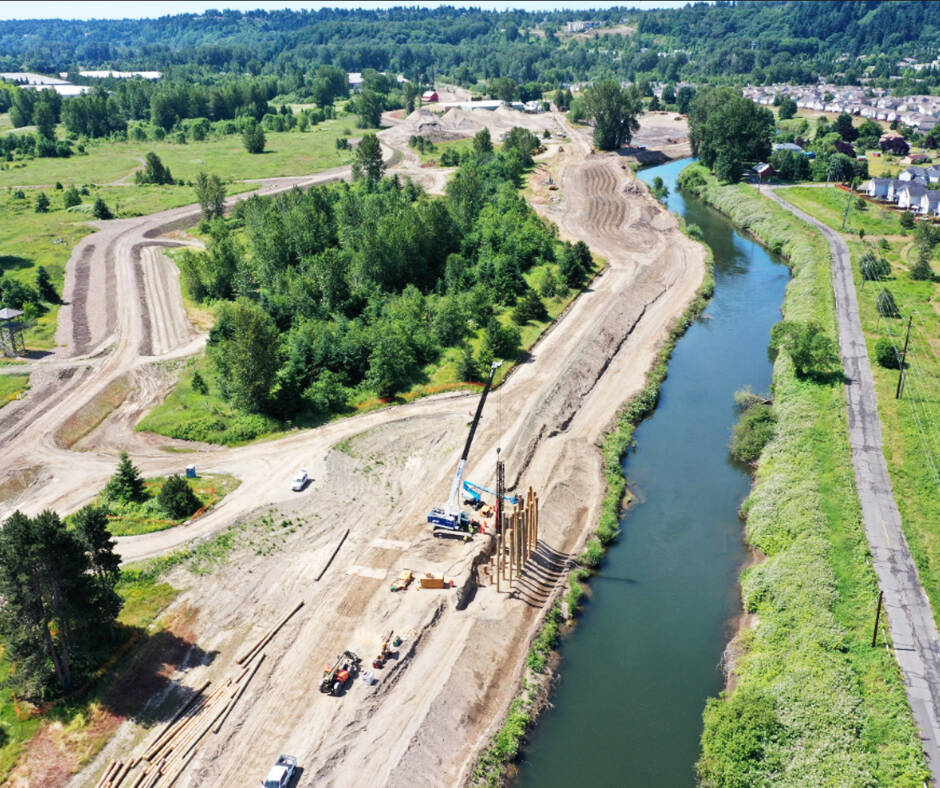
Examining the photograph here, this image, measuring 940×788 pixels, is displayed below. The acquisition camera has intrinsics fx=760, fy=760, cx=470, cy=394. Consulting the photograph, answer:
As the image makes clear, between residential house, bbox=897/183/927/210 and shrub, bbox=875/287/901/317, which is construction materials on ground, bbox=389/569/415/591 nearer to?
shrub, bbox=875/287/901/317

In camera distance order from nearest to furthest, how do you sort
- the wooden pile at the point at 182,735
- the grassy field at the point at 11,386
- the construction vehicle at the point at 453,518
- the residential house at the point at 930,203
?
the wooden pile at the point at 182,735, the construction vehicle at the point at 453,518, the grassy field at the point at 11,386, the residential house at the point at 930,203

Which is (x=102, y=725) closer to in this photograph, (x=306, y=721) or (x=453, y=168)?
(x=306, y=721)

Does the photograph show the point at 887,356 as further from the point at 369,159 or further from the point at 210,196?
the point at 210,196

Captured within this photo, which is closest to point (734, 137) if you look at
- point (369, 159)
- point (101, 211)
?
point (369, 159)

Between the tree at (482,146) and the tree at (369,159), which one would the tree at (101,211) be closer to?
the tree at (369,159)

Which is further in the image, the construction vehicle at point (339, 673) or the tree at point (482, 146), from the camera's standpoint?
the tree at point (482, 146)

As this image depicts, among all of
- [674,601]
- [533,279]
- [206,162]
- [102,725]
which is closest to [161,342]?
[533,279]

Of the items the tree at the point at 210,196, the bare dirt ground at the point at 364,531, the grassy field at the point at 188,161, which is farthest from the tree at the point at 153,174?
the bare dirt ground at the point at 364,531

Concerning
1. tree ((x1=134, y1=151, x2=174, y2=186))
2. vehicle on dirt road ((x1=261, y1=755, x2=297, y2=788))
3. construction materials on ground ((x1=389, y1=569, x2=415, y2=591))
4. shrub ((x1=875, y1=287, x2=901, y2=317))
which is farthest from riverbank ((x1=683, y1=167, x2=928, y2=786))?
tree ((x1=134, y1=151, x2=174, y2=186))

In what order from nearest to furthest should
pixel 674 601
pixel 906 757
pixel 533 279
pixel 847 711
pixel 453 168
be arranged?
1. pixel 906 757
2. pixel 847 711
3. pixel 674 601
4. pixel 533 279
5. pixel 453 168
